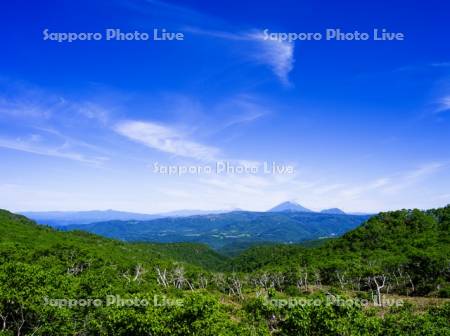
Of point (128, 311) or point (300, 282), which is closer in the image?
point (128, 311)

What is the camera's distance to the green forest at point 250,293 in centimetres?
2538

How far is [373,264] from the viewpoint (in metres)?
97.6

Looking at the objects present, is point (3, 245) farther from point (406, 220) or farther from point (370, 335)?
point (406, 220)

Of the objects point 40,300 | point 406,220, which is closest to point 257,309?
point 40,300

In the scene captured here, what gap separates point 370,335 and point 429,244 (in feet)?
319

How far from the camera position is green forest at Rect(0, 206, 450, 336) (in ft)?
83.3

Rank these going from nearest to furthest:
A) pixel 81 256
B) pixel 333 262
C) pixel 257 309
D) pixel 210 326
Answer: pixel 210 326
pixel 257 309
pixel 81 256
pixel 333 262

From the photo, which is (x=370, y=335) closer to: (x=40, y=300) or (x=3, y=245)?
(x=40, y=300)

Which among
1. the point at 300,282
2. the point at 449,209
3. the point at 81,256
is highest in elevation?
the point at 449,209

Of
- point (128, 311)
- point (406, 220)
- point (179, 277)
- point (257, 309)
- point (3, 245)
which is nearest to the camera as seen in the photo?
point (128, 311)

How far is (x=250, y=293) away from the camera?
97.0 m

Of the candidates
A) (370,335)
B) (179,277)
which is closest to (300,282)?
(179,277)

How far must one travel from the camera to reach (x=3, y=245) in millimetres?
69938

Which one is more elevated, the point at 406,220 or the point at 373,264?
the point at 406,220
